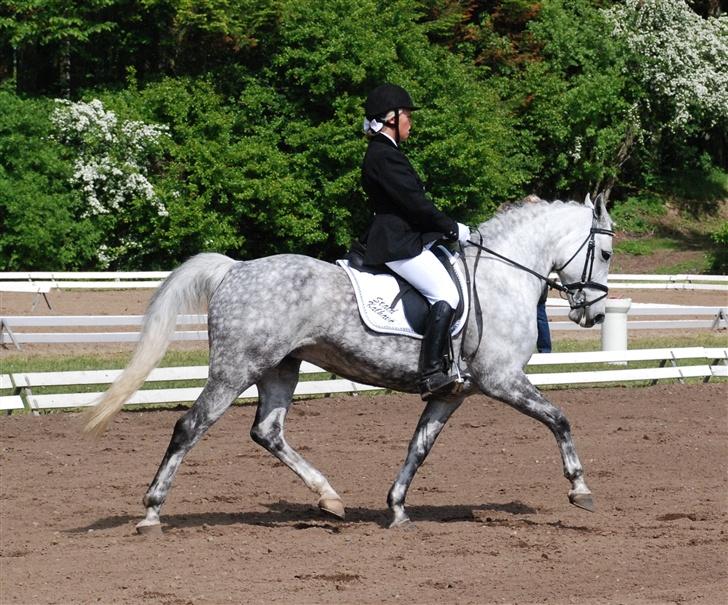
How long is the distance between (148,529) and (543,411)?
2661mm

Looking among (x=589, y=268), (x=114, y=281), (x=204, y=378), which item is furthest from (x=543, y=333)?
(x=114, y=281)

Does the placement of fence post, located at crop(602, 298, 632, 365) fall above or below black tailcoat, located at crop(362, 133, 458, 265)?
below

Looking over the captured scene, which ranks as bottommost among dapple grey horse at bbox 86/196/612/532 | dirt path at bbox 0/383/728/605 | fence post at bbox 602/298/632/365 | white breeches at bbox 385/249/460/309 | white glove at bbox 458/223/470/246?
fence post at bbox 602/298/632/365

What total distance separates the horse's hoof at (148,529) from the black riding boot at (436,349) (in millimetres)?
1890

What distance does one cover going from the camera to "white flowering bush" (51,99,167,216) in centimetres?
2966

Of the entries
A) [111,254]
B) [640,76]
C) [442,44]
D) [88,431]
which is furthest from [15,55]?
[88,431]

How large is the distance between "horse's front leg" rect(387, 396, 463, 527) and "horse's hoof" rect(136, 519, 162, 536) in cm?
149

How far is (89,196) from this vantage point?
97.0ft

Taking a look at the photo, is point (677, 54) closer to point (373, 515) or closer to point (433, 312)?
point (373, 515)

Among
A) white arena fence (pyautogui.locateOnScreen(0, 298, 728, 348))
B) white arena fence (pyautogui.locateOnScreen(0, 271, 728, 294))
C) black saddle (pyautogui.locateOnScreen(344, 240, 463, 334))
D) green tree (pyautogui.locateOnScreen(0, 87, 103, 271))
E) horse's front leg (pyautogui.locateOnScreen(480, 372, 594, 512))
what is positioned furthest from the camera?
green tree (pyautogui.locateOnScreen(0, 87, 103, 271))

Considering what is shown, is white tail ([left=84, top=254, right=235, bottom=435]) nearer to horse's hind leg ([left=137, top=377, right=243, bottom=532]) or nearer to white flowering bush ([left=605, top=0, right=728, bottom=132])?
horse's hind leg ([left=137, top=377, right=243, bottom=532])

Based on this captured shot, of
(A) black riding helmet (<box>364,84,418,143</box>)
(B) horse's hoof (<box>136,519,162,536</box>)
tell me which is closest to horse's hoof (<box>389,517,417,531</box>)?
(B) horse's hoof (<box>136,519,162,536</box>)

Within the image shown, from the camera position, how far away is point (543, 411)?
27.2 feet

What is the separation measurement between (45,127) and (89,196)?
6.36 ft
